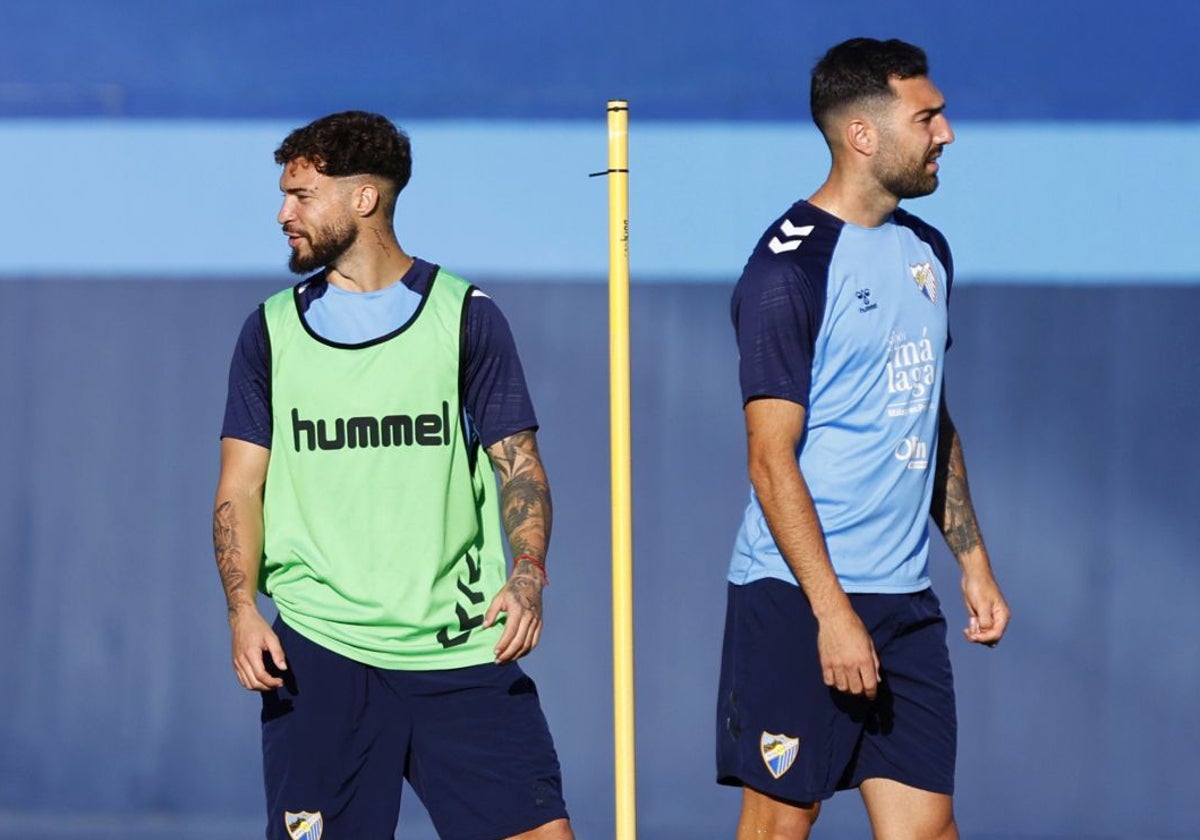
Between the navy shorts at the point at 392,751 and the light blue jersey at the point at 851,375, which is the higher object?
the light blue jersey at the point at 851,375

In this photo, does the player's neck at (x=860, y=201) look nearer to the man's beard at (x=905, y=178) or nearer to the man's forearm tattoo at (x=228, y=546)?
the man's beard at (x=905, y=178)

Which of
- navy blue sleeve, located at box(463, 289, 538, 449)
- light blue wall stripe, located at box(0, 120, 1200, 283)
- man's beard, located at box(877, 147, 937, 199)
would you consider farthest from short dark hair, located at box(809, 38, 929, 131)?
light blue wall stripe, located at box(0, 120, 1200, 283)

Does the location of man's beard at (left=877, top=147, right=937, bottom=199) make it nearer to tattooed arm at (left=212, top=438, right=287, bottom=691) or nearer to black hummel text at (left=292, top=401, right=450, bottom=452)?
black hummel text at (left=292, top=401, right=450, bottom=452)

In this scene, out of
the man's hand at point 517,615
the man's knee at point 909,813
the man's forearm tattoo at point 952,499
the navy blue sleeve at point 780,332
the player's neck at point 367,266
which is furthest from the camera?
the man's forearm tattoo at point 952,499

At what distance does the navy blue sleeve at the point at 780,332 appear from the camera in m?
3.75

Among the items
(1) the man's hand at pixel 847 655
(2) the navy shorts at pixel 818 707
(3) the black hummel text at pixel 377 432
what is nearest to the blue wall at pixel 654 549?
(2) the navy shorts at pixel 818 707

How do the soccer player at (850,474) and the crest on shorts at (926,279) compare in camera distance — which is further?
the crest on shorts at (926,279)

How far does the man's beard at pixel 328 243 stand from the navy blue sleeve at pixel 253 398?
183 millimetres

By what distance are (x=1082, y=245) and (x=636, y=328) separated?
1.49 m

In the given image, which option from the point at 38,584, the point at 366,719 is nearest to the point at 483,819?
the point at 366,719

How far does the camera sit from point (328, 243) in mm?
3947

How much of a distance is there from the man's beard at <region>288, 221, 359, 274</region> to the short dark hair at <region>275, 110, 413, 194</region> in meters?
0.11

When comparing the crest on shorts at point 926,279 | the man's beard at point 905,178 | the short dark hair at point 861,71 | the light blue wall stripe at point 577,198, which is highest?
the light blue wall stripe at point 577,198

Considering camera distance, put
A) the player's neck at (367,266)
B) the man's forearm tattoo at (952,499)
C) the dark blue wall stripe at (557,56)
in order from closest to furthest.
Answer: the player's neck at (367,266), the man's forearm tattoo at (952,499), the dark blue wall stripe at (557,56)
